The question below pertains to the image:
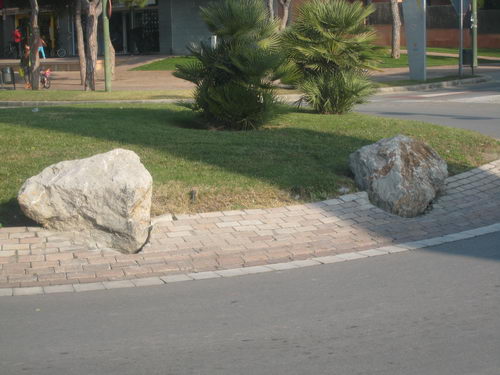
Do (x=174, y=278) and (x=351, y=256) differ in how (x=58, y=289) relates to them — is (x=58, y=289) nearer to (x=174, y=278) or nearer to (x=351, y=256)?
(x=174, y=278)

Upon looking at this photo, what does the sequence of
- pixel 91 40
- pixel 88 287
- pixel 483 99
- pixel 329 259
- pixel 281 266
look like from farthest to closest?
pixel 91 40
pixel 483 99
pixel 329 259
pixel 281 266
pixel 88 287

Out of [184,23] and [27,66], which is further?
[184,23]

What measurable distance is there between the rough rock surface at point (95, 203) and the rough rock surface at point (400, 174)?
3.03 m

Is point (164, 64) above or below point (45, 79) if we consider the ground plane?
above

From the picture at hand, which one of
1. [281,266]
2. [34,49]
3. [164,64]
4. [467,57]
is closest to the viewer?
[281,266]

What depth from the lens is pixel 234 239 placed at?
8.23 m

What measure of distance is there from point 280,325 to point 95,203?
9.23 ft

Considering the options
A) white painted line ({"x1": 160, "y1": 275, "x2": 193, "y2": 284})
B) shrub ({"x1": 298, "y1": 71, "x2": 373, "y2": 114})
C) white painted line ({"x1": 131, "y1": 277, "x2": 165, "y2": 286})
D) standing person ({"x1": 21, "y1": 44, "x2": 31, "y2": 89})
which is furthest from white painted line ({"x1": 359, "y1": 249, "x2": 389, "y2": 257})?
standing person ({"x1": 21, "y1": 44, "x2": 31, "y2": 89})

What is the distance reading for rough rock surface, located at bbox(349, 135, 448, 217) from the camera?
9.45 m

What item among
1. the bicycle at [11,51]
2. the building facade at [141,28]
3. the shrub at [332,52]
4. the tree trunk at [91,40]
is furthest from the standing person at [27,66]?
the bicycle at [11,51]

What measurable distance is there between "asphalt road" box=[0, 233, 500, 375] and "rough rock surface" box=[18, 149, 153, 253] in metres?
1.18

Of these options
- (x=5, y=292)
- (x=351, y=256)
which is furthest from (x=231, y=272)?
(x=5, y=292)

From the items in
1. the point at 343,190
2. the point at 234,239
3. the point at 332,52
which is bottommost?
the point at 234,239

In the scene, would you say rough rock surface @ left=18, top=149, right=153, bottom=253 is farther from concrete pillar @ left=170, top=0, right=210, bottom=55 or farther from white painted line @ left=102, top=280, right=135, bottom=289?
concrete pillar @ left=170, top=0, right=210, bottom=55
